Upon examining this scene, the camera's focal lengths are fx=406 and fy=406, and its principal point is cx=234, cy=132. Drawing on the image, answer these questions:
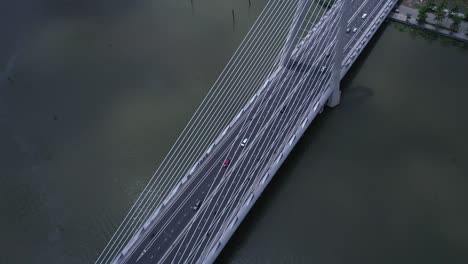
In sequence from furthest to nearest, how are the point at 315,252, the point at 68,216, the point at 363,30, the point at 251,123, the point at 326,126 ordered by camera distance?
the point at 363,30
the point at 326,126
the point at 251,123
the point at 68,216
the point at 315,252

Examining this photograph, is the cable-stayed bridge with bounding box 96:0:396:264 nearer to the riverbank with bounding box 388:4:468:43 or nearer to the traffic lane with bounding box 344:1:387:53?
the traffic lane with bounding box 344:1:387:53

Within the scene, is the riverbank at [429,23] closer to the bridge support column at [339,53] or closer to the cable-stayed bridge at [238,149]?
the cable-stayed bridge at [238,149]

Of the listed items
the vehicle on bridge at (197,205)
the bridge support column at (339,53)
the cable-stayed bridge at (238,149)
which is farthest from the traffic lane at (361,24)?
the vehicle on bridge at (197,205)

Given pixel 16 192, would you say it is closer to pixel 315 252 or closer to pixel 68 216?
pixel 68 216

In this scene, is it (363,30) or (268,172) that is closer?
(268,172)

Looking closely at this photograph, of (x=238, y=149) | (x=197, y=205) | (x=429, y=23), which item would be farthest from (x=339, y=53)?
(x=197, y=205)

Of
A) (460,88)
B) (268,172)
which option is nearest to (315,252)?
(268,172)

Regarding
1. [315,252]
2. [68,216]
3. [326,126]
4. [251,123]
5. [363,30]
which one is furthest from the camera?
[363,30]

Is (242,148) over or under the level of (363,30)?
under
